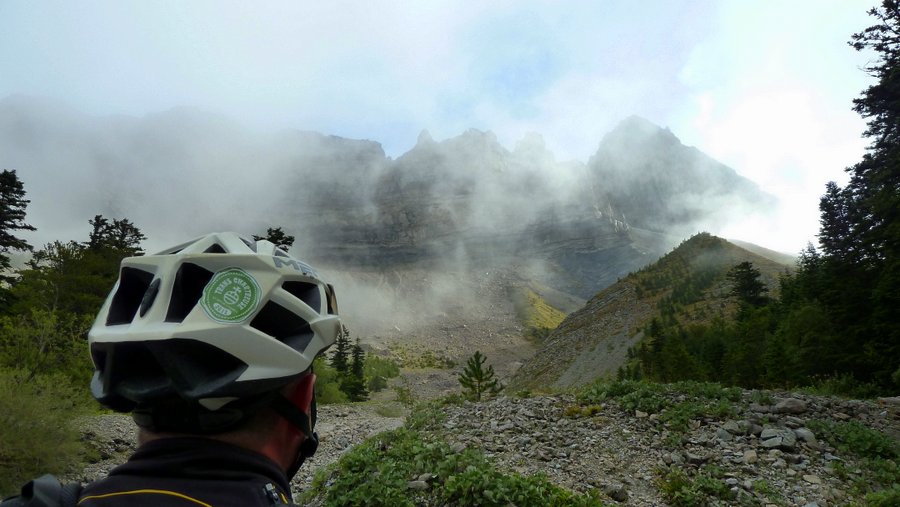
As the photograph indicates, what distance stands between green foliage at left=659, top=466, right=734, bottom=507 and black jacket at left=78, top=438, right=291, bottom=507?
729cm

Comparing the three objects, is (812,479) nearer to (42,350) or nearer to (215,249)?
(215,249)

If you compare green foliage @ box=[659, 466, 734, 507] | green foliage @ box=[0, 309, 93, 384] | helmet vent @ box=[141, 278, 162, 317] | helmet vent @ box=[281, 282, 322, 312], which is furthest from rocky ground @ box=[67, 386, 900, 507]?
green foliage @ box=[0, 309, 93, 384]

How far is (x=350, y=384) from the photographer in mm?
56562

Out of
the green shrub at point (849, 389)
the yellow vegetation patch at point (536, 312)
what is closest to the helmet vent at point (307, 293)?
the green shrub at point (849, 389)

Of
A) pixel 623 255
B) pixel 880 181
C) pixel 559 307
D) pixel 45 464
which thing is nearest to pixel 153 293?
pixel 45 464

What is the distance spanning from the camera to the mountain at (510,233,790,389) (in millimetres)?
37344

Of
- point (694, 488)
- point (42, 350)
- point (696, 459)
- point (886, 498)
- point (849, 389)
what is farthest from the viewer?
point (42, 350)

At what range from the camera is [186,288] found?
6.48ft

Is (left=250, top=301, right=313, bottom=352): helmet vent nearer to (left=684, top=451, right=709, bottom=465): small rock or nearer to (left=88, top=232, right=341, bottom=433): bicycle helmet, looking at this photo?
(left=88, top=232, right=341, bottom=433): bicycle helmet

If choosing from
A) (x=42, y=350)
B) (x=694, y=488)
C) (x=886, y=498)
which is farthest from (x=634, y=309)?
(x=42, y=350)

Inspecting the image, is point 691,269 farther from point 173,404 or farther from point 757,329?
point 173,404

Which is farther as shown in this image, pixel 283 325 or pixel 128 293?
pixel 128 293

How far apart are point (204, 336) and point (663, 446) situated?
31.1 feet

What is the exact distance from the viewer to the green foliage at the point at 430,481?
659cm
